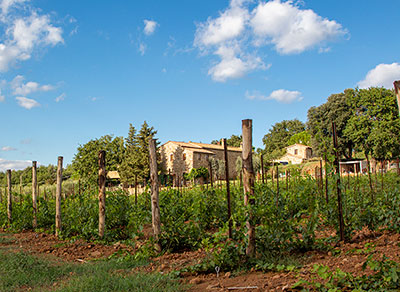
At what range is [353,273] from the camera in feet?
10.8

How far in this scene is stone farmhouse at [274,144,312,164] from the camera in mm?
48031

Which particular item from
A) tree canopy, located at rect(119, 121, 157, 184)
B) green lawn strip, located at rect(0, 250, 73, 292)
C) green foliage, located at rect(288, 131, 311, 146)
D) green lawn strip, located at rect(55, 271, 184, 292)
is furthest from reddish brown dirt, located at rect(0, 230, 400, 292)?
green foliage, located at rect(288, 131, 311, 146)

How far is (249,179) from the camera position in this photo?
4371 mm

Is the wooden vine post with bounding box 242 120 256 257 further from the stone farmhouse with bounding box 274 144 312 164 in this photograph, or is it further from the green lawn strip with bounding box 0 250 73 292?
the stone farmhouse with bounding box 274 144 312 164

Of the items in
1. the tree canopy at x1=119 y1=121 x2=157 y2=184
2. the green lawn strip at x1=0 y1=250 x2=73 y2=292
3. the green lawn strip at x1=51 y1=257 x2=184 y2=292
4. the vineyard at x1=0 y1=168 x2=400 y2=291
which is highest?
the tree canopy at x1=119 y1=121 x2=157 y2=184

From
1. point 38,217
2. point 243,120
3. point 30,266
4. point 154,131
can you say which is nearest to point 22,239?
point 38,217

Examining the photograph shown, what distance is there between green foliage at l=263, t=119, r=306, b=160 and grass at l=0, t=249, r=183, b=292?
58.3m

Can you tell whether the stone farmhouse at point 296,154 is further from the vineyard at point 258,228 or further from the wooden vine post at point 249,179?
the wooden vine post at point 249,179

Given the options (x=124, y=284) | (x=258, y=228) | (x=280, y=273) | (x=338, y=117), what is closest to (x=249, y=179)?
(x=258, y=228)

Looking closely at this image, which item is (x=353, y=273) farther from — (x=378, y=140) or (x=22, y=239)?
(x=378, y=140)

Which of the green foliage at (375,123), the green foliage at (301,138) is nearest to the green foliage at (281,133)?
the green foliage at (301,138)

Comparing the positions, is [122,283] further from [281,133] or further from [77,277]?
[281,133]

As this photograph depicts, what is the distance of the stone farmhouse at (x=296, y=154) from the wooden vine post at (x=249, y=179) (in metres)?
44.7

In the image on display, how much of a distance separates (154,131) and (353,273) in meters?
36.0
